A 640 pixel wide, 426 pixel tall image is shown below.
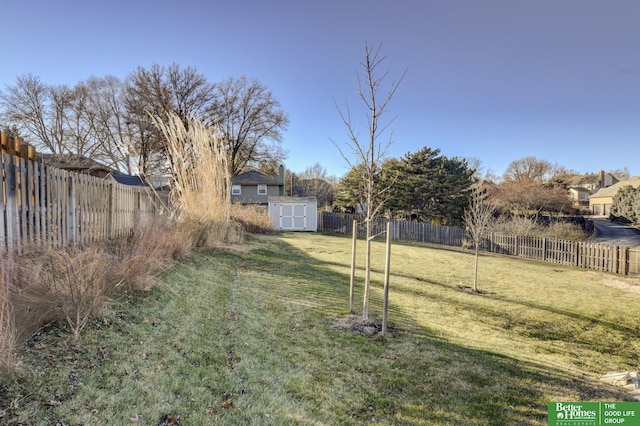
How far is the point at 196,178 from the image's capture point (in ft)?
24.1

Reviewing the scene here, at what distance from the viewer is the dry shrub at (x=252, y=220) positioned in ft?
48.3

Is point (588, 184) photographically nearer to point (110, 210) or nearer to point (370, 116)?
point (370, 116)

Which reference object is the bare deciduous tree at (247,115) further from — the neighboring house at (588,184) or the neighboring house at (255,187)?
the neighboring house at (588,184)

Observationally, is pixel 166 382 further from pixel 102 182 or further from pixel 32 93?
pixel 32 93

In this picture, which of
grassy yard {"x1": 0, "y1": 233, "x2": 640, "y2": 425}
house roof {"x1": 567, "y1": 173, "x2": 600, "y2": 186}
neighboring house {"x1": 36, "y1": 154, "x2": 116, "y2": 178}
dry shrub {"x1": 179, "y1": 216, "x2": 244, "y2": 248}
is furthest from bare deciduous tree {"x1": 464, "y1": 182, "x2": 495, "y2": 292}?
house roof {"x1": 567, "y1": 173, "x2": 600, "y2": 186}

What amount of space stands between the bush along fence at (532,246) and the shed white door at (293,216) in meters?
1.77

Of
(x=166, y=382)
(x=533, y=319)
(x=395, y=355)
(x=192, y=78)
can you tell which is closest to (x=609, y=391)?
(x=395, y=355)

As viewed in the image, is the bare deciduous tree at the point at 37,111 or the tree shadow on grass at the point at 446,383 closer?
the tree shadow on grass at the point at 446,383

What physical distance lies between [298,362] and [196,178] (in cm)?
577

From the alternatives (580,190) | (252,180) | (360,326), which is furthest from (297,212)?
(580,190)

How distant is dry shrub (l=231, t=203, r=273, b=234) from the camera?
48.3ft

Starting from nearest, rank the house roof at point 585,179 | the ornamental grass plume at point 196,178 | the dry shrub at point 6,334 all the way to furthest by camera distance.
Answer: the dry shrub at point 6,334, the ornamental grass plume at point 196,178, the house roof at point 585,179

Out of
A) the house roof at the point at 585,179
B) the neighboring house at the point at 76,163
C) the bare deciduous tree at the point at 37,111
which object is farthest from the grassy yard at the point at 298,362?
the house roof at the point at 585,179

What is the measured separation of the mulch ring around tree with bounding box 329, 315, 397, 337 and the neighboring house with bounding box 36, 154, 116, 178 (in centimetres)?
2772
